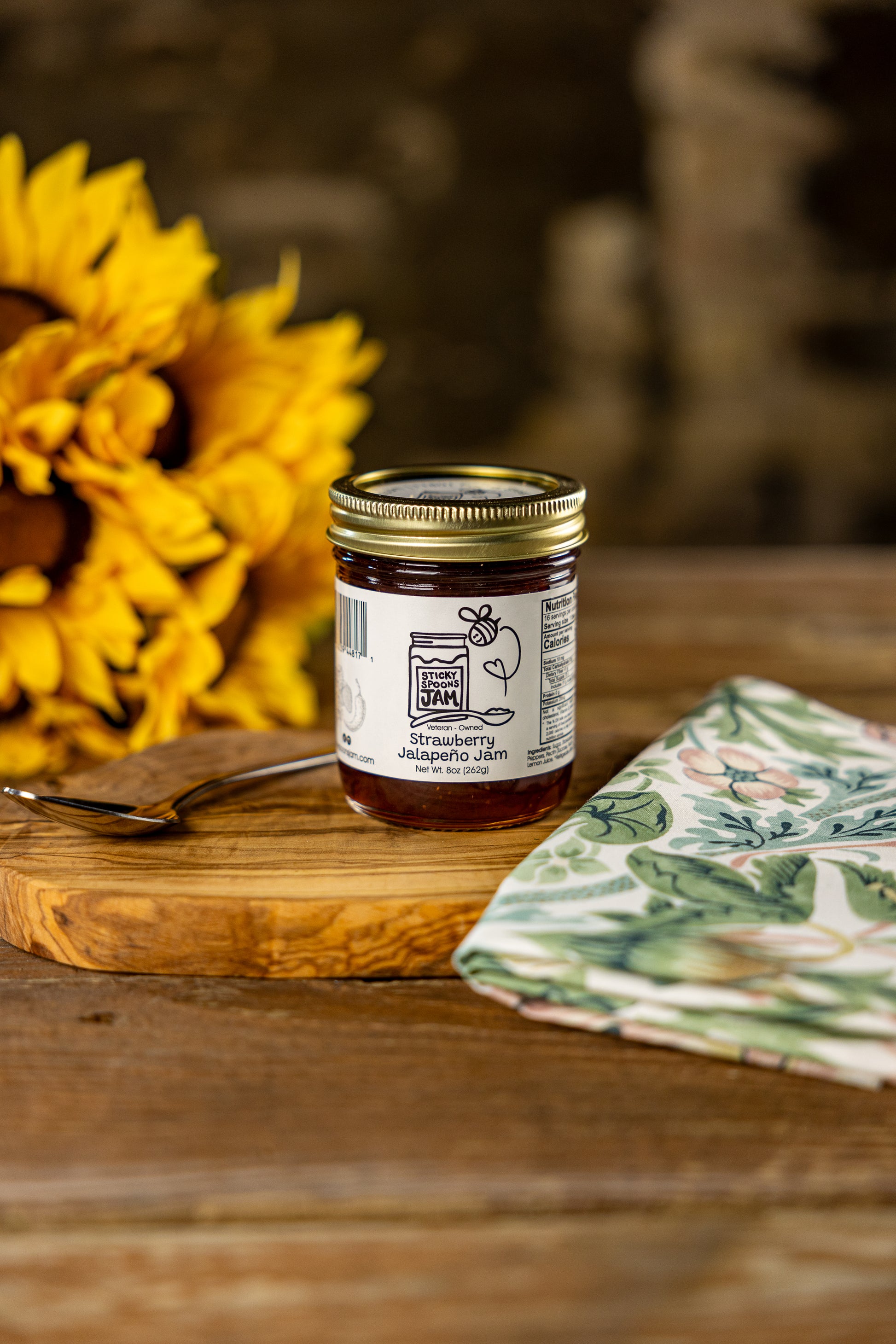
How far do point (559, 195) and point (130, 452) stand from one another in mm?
1263

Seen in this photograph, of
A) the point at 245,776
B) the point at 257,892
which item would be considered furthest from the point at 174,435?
the point at 257,892

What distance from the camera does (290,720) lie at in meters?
0.86

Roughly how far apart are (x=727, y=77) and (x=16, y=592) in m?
1.52

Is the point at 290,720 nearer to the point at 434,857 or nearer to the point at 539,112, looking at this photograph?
the point at 434,857

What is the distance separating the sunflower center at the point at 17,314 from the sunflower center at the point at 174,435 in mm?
84

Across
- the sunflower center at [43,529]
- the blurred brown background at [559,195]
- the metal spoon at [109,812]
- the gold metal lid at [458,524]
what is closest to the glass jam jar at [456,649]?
the gold metal lid at [458,524]

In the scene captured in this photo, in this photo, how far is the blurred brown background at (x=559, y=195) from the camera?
1734mm

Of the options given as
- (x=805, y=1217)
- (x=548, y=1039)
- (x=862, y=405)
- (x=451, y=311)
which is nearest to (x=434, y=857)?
(x=548, y=1039)

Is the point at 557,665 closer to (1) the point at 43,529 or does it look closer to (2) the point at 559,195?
(1) the point at 43,529

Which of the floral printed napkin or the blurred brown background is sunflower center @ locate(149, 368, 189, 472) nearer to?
the floral printed napkin

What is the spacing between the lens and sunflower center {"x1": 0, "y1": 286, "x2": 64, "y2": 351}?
0.74m

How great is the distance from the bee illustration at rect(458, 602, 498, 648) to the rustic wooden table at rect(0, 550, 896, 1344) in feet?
0.59

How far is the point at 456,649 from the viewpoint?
0.60 metres

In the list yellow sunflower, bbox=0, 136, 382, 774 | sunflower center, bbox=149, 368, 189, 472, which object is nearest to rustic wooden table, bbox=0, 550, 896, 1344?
yellow sunflower, bbox=0, 136, 382, 774
